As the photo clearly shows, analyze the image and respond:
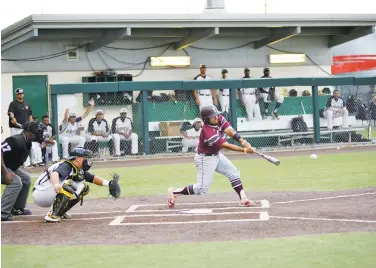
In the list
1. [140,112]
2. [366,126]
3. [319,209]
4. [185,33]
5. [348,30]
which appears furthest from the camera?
[348,30]

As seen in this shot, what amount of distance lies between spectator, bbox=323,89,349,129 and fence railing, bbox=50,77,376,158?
3 centimetres

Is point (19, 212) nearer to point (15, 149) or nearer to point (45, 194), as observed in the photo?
point (45, 194)

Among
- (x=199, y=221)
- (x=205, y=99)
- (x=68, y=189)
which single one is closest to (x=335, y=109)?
(x=205, y=99)

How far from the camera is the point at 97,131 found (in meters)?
23.1

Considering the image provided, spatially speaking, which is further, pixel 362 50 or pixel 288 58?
pixel 362 50

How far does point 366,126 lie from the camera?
26.0 metres

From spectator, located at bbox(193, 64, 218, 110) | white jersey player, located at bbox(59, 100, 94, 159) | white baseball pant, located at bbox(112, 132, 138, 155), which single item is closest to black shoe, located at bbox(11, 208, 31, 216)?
white jersey player, located at bbox(59, 100, 94, 159)

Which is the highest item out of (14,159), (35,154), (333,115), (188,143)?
(333,115)

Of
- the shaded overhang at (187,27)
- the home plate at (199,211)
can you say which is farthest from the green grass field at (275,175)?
the shaded overhang at (187,27)

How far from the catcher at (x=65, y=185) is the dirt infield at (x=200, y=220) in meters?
0.24

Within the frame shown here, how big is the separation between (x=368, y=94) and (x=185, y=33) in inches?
249

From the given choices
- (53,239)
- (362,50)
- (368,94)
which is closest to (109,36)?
(368,94)

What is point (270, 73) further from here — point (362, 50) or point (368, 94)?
point (362, 50)

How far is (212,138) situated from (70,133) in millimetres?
11875
